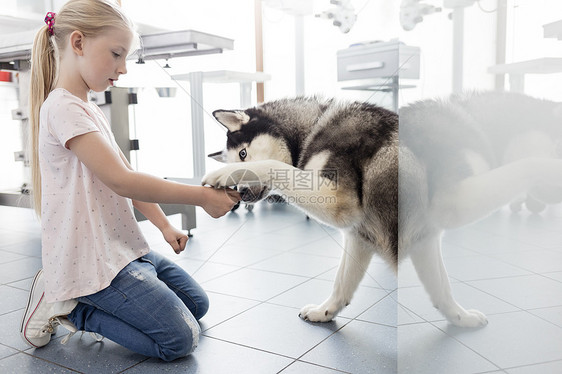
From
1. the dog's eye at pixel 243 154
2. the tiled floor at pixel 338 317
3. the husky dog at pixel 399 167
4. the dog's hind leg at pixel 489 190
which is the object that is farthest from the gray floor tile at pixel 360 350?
the dog's eye at pixel 243 154

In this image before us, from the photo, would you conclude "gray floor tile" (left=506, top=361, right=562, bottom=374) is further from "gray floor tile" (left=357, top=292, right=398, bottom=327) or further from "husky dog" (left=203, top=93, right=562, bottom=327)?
"gray floor tile" (left=357, top=292, right=398, bottom=327)

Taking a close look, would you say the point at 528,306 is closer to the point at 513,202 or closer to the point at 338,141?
the point at 513,202

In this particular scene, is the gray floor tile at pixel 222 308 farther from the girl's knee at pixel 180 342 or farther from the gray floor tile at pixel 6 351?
the gray floor tile at pixel 6 351

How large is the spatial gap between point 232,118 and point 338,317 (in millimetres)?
683

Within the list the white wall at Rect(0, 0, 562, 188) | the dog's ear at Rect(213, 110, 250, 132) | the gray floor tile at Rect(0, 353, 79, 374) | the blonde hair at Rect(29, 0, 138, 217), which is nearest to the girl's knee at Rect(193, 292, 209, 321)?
the gray floor tile at Rect(0, 353, 79, 374)

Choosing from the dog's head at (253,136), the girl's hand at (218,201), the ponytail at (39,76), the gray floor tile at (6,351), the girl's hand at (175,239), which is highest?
the ponytail at (39,76)

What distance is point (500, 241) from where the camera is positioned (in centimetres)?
65

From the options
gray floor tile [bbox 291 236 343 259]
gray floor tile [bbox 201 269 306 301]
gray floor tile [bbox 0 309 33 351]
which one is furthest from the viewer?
gray floor tile [bbox 291 236 343 259]

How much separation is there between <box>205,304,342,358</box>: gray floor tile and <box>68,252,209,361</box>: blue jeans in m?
0.14

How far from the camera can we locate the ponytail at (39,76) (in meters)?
1.14

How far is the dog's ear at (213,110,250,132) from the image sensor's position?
1275 mm

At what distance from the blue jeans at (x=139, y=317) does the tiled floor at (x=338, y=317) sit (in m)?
0.04

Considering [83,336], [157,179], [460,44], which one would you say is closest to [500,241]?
[460,44]


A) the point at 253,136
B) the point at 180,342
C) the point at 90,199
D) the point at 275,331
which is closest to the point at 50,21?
the point at 90,199
